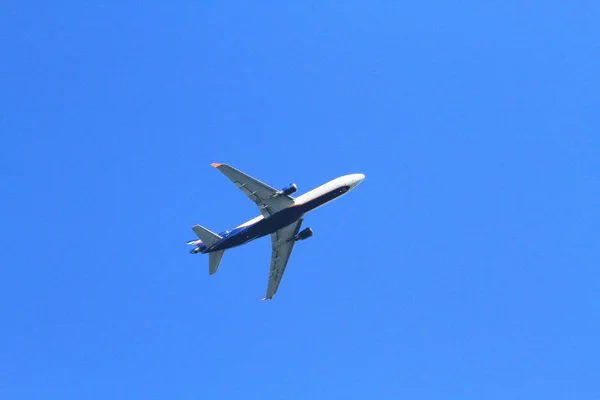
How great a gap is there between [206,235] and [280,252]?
13268mm

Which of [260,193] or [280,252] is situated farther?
[280,252]

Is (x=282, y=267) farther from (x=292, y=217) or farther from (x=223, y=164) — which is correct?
(x=223, y=164)

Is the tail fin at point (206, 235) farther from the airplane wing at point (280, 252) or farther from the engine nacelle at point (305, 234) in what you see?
the engine nacelle at point (305, 234)

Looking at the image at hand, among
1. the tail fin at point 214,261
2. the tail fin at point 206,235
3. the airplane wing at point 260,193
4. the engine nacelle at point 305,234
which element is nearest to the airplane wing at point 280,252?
the engine nacelle at point 305,234

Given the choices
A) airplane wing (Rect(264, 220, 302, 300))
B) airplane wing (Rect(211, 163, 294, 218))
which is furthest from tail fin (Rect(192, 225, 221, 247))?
airplane wing (Rect(264, 220, 302, 300))

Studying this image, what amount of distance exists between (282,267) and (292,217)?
449 inches

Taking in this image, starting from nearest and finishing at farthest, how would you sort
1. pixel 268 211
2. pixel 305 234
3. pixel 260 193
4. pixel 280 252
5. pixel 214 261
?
pixel 260 193 < pixel 268 211 < pixel 214 261 < pixel 305 234 < pixel 280 252

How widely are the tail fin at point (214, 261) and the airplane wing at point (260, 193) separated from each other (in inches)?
330

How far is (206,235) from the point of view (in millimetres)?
99188

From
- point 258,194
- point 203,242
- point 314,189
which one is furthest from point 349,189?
point 203,242

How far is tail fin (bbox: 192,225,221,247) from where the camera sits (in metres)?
99.1

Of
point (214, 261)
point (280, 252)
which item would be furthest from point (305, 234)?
point (214, 261)

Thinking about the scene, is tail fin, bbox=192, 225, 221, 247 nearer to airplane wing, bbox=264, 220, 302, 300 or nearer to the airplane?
the airplane

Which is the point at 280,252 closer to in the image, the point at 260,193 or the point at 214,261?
the point at 214,261
